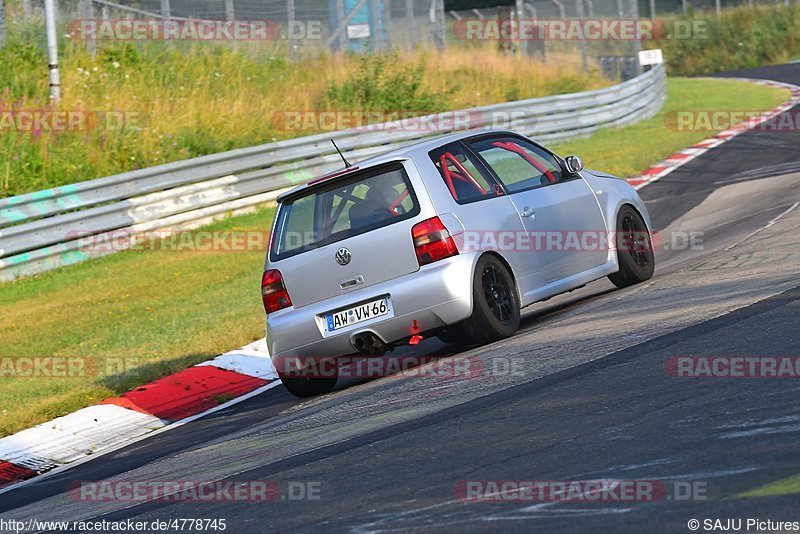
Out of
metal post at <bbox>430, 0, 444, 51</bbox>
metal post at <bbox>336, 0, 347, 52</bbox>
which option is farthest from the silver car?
metal post at <bbox>430, 0, 444, 51</bbox>

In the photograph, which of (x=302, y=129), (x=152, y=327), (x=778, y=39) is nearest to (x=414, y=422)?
(x=152, y=327)

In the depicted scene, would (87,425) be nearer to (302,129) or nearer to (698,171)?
(698,171)

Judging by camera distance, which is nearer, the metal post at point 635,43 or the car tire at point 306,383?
the car tire at point 306,383

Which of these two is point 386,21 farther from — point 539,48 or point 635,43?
point 635,43

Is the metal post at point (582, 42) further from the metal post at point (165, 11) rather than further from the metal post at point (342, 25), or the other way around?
the metal post at point (165, 11)

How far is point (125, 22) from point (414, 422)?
61.1ft

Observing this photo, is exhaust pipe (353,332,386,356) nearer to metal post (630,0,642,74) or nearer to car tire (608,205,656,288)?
car tire (608,205,656,288)

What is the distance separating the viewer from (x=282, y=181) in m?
19.7

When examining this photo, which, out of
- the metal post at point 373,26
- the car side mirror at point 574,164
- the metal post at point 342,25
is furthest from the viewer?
the metal post at point 373,26

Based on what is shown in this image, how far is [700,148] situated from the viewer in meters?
22.0

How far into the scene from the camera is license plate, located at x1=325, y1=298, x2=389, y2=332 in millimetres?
8781

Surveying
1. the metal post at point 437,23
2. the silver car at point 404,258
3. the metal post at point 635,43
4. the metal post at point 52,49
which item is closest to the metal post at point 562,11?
the metal post at point 635,43

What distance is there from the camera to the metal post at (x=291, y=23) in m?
25.6

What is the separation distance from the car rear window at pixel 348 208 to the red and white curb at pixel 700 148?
32.5 ft
